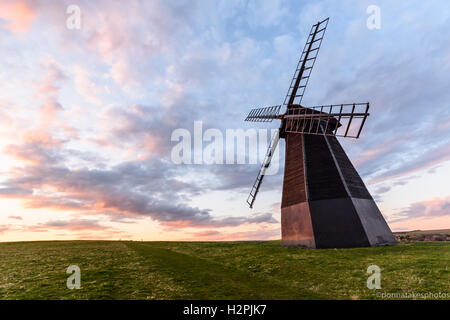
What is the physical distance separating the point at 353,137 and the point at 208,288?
715 inches

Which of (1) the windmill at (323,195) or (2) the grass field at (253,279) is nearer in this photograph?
(2) the grass field at (253,279)

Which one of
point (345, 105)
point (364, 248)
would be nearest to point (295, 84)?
point (345, 105)

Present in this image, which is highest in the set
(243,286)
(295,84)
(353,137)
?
(295,84)

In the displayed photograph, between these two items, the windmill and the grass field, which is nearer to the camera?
the grass field

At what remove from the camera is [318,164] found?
90.3 feet

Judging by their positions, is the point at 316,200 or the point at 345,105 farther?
the point at 316,200

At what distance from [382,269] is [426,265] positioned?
3.04 metres
